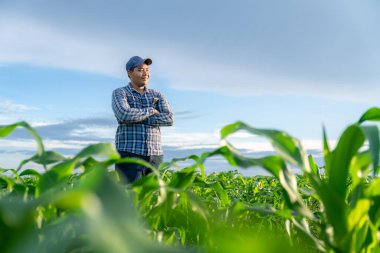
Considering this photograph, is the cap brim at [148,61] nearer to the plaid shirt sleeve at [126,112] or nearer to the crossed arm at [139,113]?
the crossed arm at [139,113]

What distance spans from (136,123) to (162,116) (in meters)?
0.40

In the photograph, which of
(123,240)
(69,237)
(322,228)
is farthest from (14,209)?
(322,228)

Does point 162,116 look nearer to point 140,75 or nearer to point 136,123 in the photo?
point 136,123

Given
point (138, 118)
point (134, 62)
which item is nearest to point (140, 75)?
point (134, 62)

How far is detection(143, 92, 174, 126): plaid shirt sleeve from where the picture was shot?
7191 mm

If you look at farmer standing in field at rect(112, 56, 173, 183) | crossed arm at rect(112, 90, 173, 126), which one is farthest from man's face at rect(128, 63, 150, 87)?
crossed arm at rect(112, 90, 173, 126)

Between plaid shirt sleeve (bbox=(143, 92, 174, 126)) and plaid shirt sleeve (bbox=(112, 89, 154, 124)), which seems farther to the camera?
plaid shirt sleeve (bbox=(143, 92, 174, 126))

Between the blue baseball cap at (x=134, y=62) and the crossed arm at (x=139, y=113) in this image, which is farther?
the blue baseball cap at (x=134, y=62)

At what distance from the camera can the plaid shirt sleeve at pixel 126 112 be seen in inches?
273

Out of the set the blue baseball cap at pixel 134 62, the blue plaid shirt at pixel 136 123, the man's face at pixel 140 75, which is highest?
the blue baseball cap at pixel 134 62

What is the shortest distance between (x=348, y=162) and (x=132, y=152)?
19.4ft

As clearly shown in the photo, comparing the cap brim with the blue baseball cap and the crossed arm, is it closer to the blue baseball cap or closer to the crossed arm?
the blue baseball cap

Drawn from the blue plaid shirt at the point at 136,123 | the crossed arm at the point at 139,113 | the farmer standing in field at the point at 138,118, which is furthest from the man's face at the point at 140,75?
the crossed arm at the point at 139,113

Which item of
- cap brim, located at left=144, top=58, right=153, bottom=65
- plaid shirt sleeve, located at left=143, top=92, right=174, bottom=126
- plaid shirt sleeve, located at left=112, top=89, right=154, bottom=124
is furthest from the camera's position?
cap brim, located at left=144, top=58, right=153, bottom=65
